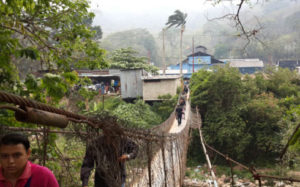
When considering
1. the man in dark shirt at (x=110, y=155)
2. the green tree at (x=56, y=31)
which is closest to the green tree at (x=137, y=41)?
the green tree at (x=56, y=31)

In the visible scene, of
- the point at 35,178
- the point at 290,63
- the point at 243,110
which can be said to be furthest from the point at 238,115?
the point at 290,63

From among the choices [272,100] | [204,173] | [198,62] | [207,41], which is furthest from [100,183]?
[207,41]

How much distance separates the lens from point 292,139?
73 cm

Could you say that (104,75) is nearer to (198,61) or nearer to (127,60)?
(127,60)

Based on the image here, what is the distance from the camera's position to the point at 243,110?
11734mm

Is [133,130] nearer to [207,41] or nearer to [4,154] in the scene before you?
[4,154]

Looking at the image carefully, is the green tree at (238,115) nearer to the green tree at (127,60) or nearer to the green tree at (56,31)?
the green tree at (127,60)

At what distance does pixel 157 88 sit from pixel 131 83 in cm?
139

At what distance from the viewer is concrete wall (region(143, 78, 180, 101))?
13.4 metres

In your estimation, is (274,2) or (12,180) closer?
(12,180)

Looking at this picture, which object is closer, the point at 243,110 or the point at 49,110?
the point at 49,110

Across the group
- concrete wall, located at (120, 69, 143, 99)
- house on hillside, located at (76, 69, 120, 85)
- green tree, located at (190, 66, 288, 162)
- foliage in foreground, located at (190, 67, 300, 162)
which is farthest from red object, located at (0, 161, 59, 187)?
house on hillside, located at (76, 69, 120, 85)

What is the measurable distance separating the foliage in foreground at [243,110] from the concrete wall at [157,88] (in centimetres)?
110

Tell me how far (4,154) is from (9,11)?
1788mm
